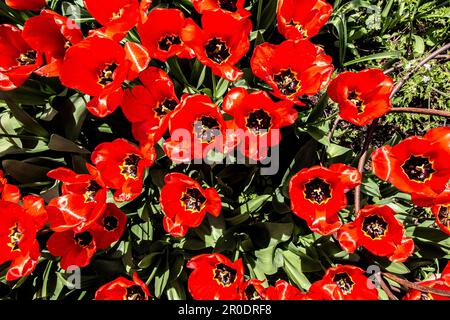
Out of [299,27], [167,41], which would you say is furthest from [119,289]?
[299,27]

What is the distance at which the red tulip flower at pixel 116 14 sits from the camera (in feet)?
4.70

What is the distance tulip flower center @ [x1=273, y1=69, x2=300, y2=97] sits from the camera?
1792 millimetres

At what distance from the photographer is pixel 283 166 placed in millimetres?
2260

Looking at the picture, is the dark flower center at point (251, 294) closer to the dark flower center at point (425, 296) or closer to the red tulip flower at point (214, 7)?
the dark flower center at point (425, 296)

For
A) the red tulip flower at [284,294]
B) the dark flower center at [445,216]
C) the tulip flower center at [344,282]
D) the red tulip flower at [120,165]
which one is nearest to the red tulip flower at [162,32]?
the red tulip flower at [120,165]

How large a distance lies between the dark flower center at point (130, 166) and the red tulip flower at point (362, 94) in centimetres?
100

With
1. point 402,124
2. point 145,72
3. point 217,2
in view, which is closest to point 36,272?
point 145,72

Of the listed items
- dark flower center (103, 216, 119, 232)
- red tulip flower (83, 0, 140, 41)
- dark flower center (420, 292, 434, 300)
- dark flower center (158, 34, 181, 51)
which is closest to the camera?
red tulip flower (83, 0, 140, 41)

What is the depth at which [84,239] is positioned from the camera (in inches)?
72.8

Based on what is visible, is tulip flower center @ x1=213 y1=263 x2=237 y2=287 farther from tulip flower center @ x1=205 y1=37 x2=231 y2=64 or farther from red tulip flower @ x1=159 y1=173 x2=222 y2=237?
tulip flower center @ x1=205 y1=37 x2=231 y2=64

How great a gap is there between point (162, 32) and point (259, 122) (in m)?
0.65

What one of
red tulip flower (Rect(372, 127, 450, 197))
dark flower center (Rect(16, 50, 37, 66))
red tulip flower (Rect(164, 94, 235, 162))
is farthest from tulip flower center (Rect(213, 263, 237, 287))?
dark flower center (Rect(16, 50, 37, 66))

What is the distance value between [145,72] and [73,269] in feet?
3.62

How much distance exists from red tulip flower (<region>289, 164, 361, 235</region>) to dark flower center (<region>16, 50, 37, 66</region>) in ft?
4.95
